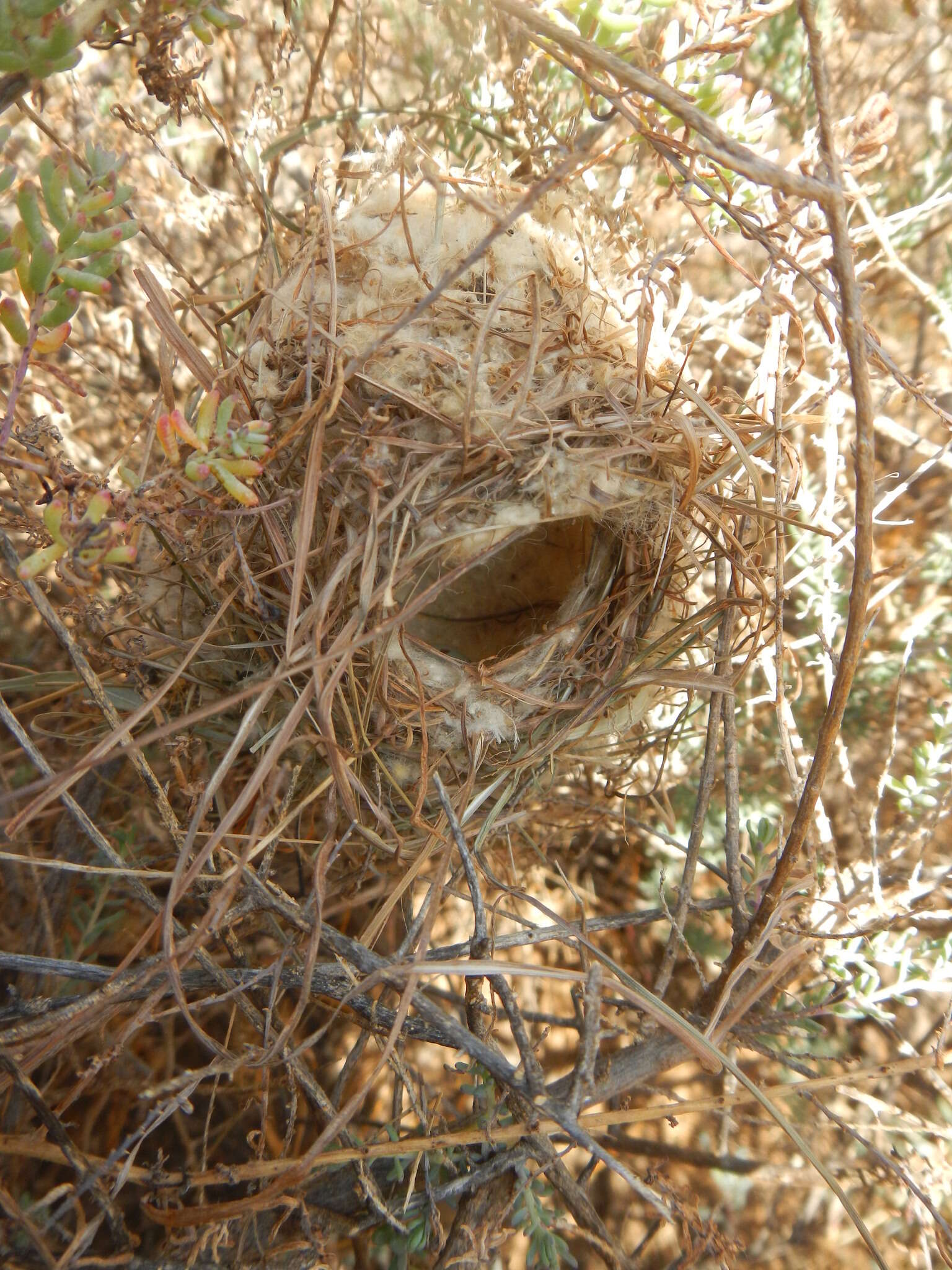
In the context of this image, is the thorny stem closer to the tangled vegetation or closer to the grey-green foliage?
the tangled vegetation

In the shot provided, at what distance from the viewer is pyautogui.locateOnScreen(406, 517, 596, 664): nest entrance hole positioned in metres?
1.53

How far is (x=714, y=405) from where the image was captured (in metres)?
1.21

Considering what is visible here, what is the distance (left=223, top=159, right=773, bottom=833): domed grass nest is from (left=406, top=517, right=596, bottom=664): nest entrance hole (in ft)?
0.77

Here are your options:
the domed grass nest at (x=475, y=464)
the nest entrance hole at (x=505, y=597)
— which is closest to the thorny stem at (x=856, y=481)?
the domed grass nest at (x=475, y=464)

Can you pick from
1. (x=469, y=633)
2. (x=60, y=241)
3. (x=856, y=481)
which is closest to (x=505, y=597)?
(x=469, y=633)

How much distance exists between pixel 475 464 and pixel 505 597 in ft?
2.00

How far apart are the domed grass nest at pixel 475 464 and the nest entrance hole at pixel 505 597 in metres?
0.24

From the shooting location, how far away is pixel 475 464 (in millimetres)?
1086

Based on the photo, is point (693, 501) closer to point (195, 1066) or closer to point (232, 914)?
point (232, 914)

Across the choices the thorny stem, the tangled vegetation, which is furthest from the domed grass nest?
the thorny stem

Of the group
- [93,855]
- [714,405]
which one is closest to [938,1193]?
[714,405]

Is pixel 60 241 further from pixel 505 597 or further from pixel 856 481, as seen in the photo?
pixel 505 597

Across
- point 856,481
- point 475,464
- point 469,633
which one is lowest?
point 469,633

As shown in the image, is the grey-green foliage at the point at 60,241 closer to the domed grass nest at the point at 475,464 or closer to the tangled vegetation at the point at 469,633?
the tangled vegetation at the point at 469,633
